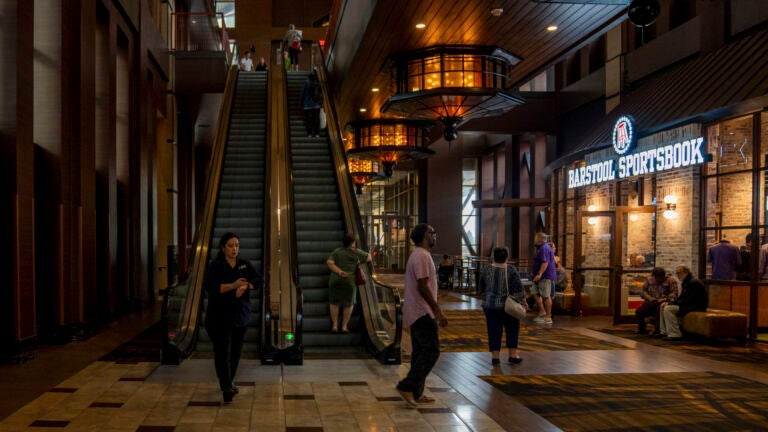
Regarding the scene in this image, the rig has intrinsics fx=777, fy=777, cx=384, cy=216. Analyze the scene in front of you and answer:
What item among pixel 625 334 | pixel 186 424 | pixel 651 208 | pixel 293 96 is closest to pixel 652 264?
pixel 651 208

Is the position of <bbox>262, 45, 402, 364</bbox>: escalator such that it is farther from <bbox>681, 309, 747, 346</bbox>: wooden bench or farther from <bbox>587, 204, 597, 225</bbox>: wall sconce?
<bbox>587, 204, 597, 225</bbox>: wall sconce

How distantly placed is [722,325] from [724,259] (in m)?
1.48

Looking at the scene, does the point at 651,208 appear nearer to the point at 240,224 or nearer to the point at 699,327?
the point at 699,327

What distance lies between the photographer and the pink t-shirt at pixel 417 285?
6211 millimetres

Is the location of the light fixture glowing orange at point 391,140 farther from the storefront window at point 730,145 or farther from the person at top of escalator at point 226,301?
the person at top of escalator at point 226,301

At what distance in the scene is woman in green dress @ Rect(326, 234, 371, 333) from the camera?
9.40 metres

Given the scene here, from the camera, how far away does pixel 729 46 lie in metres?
12.3

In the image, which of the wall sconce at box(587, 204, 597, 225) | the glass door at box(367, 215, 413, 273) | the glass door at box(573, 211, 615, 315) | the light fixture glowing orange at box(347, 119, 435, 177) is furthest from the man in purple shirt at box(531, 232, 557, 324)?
the glass door at box(367, 215, 413, 273)

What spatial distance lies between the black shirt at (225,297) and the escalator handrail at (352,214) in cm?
247

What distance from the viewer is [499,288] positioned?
8.50 metres

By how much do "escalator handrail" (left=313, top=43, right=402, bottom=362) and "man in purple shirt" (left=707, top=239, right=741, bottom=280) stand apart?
5189 millimetres

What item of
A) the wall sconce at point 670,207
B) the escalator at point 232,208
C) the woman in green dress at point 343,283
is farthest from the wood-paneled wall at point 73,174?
the wall sconce at point 670,207

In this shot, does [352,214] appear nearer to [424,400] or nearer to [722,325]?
[722,325]

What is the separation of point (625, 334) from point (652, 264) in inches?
141
